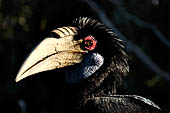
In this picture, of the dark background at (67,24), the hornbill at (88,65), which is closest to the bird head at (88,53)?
the hornbill at (88,65)

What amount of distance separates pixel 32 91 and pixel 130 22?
154 inches

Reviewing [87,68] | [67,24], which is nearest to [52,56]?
[87,68]

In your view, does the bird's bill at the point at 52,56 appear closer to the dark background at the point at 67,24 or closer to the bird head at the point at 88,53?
the bird head at the point at 88,53

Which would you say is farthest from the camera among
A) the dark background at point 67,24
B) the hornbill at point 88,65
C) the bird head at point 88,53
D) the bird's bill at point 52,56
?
the dark background at point 67,24

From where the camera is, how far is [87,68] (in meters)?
4.81

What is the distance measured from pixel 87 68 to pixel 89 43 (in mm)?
235

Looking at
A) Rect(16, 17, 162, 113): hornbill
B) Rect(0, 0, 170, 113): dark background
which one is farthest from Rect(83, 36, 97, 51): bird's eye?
Rect(0, 0, 170, 113): dark background

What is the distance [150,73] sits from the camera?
10180 millimetres

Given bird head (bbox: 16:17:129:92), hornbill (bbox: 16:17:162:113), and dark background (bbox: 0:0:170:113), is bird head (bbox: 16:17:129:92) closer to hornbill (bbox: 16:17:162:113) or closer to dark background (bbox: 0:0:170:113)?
hornbill (bbox: 16:17:162:113)

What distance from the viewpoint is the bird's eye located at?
15.9 ft

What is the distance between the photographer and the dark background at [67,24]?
9.89 metres

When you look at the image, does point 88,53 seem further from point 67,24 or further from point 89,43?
point 67,24

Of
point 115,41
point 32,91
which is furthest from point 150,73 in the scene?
point 115,41

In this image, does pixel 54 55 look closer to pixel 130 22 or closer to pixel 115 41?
pixel 115 41
